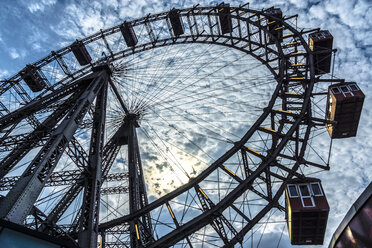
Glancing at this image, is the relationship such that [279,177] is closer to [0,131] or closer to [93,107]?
[93,107]

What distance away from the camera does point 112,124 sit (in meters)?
21.4

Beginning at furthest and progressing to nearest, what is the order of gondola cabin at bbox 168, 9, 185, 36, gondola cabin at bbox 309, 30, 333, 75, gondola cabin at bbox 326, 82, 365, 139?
1. gondola cabin at bbox 168, 9, 185, 36
2. gondola cabin at bbox 309, 30, 333, 75
3. gondola cabin at bbox 326, 82, 365, 139

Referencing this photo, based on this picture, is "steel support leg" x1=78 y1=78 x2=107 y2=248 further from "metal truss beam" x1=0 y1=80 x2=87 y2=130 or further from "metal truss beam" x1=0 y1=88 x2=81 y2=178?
"metal truss beam" x1=0 y1=80 x2=87 y2=130

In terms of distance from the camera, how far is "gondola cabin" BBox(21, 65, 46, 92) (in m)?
24.0

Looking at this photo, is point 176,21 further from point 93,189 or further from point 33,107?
point 93,189

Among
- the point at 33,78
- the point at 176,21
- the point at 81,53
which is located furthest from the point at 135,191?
the point at 176,21

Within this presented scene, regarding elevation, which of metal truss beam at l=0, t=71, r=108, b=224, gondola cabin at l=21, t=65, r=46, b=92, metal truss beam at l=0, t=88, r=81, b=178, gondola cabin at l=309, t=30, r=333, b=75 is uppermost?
gondola cabin at l=21, t=65, r=46, b=92

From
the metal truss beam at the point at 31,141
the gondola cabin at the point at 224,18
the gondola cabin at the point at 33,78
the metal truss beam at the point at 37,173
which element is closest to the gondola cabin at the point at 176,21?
the gondola cabin at the point at 224,18

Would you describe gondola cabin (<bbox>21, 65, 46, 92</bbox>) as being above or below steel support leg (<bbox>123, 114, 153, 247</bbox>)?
above

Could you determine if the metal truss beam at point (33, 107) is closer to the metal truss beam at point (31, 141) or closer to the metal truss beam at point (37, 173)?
the metal truss beam at point (31, 141)

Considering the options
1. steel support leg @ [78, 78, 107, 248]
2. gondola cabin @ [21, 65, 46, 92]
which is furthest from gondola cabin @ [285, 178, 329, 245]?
gondola cabin @ [21, 65, 46, 92]

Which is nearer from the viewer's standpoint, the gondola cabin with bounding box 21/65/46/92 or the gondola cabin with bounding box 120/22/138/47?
the gondola cabin with bounding box 21/65/46/92

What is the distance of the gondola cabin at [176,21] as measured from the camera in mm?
26250

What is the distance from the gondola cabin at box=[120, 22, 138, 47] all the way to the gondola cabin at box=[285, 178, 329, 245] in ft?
65.9
